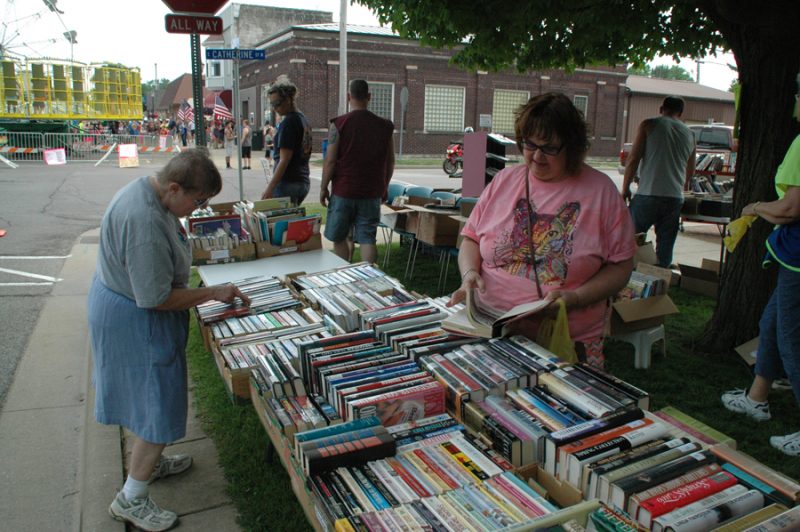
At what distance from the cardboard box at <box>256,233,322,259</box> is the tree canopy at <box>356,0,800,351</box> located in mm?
2072

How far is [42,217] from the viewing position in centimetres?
1139

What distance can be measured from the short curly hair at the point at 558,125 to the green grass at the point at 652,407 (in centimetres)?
202

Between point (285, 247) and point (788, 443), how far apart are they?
3.99 meters

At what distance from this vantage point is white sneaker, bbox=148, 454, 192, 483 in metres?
3.24

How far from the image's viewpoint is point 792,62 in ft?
14.6

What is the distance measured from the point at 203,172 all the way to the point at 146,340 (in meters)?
0.75

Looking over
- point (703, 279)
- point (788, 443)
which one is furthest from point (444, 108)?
point (788, 443)

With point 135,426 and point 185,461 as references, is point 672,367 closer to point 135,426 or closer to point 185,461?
point 185,461

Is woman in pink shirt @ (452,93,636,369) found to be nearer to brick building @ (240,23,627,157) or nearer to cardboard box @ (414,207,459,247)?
cardboard box @ (414,207,459,247)

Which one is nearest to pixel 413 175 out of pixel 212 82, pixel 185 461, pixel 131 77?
pixel 212 82

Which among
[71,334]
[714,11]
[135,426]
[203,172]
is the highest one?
[714,11]

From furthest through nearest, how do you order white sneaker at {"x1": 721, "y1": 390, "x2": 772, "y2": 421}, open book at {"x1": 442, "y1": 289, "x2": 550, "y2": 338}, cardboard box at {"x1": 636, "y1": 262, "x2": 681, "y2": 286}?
cardboard box at {"x1": 636, "y1": 262, "x2": 681, "y2": 286} → white sneaker at {"x1": 721, "y1": 390, "x2": 772, "y2": 421} → open book at {"x1": 442, "y1": 289, "x2": 550, "y2": 338}

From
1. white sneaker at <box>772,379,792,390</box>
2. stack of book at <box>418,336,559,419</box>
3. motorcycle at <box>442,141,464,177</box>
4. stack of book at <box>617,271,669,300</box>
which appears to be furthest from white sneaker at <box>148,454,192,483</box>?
motorcycle at <box>442,141,464,177</box>

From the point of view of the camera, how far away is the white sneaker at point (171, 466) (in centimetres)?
324
